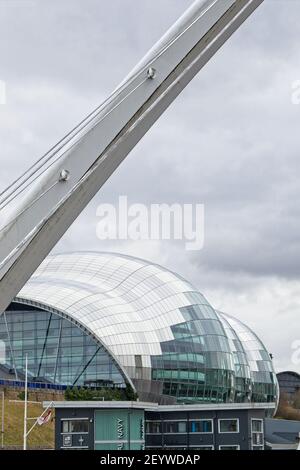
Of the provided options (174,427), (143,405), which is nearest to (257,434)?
(143,405)

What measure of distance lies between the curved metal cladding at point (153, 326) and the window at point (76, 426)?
16.8 metres

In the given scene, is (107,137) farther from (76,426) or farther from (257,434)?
(257,434)

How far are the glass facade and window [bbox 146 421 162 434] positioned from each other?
10376mm

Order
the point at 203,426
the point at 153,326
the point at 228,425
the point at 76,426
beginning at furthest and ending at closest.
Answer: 1. the point at 153,326
2. the point at 203,426
3. the point at 228,425
4. the point at 76,426

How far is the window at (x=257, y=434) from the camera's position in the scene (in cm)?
4059

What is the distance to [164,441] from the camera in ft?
146

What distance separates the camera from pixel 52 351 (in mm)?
59406

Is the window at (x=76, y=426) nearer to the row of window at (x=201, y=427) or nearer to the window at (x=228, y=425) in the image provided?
the row of window at (x=201, y=427)

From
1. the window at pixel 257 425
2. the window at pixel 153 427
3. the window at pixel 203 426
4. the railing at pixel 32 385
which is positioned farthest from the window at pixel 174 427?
the railing at pixel 32 385

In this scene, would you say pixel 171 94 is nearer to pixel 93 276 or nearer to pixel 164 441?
pixel 164 441

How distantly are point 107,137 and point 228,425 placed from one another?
33.7 meters
